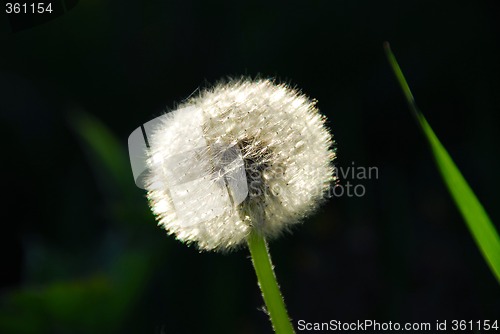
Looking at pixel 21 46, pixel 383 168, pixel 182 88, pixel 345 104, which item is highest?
pixel 21 46

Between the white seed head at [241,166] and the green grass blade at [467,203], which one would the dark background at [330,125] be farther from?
the green grass blade at [467,203]

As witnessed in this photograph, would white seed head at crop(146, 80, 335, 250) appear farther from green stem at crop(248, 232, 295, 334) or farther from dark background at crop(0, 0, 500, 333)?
dark background at crop(0, 0, 500, 333)

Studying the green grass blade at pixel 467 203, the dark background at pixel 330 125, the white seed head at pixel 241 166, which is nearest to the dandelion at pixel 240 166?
the white seed head at pixel 241 166

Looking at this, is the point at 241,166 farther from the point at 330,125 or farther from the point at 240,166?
the point at 330,125

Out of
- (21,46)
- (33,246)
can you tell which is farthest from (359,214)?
(21,46)

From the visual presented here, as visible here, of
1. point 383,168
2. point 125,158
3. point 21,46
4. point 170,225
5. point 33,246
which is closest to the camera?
point 170,225

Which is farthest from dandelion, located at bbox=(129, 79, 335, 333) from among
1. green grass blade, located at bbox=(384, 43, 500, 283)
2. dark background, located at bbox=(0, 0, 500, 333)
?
dark background, located at bbox=(0, 0, 500, 333)

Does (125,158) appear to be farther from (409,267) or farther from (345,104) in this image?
(409,267)
